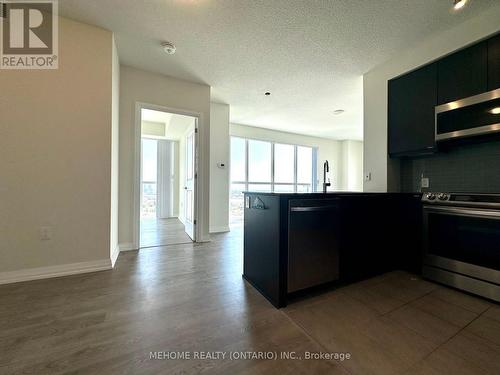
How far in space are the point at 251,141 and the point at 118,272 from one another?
466 centimetres

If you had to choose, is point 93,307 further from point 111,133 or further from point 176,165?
point 176,165

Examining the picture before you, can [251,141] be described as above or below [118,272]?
above

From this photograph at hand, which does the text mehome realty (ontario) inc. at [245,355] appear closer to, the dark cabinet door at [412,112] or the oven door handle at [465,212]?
the oven door handle at [465,212]

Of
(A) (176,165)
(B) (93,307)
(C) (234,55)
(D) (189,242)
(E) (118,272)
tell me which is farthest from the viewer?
(A) (176,165)

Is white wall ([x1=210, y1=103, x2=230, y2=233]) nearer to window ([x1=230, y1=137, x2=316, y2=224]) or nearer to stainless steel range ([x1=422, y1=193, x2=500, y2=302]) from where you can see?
window ([x1=230, y1=137, x2=316, y2=224])

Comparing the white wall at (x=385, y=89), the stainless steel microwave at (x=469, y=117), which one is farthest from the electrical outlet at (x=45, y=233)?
the stainless steel microwave at (x=469, y=117)

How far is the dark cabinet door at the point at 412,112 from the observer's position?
7.47 feet

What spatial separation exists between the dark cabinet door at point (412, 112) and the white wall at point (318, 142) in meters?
3.73

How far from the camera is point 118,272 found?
2277 millimetres

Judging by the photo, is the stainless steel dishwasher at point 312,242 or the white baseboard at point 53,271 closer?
the stainless steel dishwasher at point 312,242

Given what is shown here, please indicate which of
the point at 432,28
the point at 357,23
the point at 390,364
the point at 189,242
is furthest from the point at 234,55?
the point at 390,364

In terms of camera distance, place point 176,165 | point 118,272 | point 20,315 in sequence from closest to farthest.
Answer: point 20,315, point 118,272, point 176,165

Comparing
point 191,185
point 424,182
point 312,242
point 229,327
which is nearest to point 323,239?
point 312,242

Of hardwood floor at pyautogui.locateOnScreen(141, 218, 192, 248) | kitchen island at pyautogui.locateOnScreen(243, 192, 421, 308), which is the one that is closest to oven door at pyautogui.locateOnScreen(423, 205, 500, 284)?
kitchen island at pyautogui.locateOnScreen(243, 192, 421, 308)
